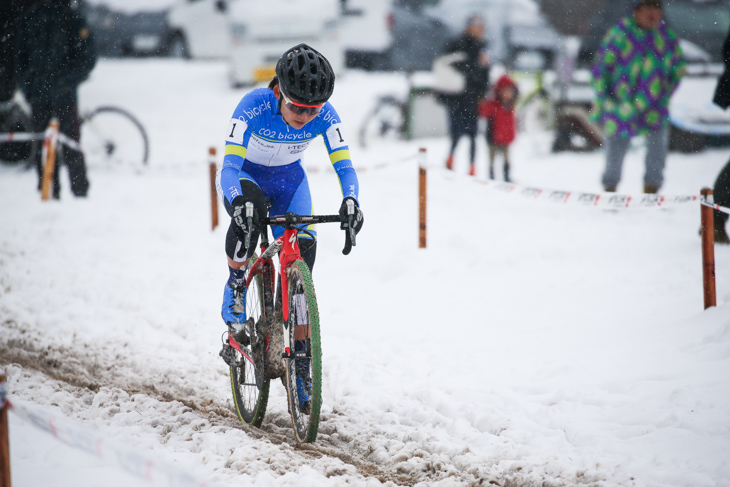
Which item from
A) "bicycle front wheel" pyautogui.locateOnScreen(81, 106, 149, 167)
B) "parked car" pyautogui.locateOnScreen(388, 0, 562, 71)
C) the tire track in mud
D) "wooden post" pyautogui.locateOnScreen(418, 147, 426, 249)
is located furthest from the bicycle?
"parked car" pyautogui.locateOnScreen(388, 0, 562, 71)

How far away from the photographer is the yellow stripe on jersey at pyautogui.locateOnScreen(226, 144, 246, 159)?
3.64 m

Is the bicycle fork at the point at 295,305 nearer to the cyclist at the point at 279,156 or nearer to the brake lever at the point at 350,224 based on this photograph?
the cyclist at the point at 279,156

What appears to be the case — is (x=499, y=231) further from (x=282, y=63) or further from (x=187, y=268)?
(x=282, y=63)

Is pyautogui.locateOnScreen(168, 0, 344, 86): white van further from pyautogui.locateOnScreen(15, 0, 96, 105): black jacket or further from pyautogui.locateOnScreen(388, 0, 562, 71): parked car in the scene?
pyautogui.locateOnScreen(15, 0, 96, 105): black jacket

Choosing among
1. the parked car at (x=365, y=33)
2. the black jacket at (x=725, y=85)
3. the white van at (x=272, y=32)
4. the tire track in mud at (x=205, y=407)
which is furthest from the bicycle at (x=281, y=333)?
the parked car at (x=365, y=33)

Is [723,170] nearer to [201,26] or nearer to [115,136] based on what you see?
[115,136]

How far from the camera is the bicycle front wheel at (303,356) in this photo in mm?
3232

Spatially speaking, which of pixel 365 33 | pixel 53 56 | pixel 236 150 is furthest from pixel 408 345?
pixel 365 33

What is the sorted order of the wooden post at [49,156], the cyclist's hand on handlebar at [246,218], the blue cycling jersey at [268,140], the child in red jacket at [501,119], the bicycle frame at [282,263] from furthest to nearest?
the child in red jacket at [501,119] → the wooden post at [49,156] → the blue cycling jersey at [268,140] → the bicycle frame at [282,263] → the cyclist's hand on handlebar at [246,218]

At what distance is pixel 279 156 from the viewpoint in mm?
3912

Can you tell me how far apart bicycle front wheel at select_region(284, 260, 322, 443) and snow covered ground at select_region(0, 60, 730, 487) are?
19 centimetres

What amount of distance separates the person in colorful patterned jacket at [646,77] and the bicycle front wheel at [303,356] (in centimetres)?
613

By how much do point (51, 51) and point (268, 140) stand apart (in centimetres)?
644

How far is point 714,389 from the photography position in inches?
151
